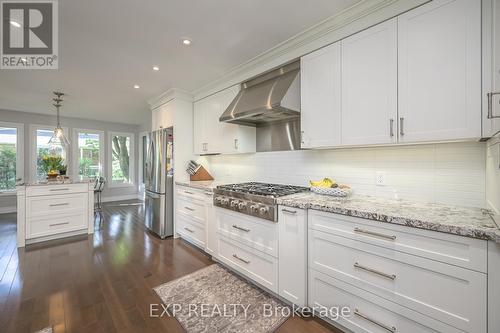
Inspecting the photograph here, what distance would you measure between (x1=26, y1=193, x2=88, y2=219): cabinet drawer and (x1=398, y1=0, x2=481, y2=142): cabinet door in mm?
4655

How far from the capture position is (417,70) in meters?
1.48

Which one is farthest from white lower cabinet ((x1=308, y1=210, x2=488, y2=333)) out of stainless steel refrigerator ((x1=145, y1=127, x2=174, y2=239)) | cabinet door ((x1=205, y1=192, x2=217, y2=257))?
→ stainless steel refrigerator ((x1=145, y1=127, x2=174, y2=239))

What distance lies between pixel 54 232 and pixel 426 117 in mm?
5017

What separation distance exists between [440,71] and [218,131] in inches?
101

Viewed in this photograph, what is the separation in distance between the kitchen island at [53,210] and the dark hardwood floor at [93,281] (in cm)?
20

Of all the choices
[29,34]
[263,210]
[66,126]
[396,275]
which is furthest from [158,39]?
[66,126]

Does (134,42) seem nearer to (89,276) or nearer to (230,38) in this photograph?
(230,38)

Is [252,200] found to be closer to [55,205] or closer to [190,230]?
[190,230]

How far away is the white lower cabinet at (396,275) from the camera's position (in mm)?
1071

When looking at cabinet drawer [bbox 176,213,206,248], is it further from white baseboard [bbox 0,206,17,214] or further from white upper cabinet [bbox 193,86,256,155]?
white baseboard [bbox 0,206,17,214]

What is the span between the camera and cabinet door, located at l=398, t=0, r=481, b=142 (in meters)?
1.29

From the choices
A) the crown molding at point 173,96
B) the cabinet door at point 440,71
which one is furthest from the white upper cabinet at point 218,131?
the cabinet door at point 440,71

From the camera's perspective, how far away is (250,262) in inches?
84.0

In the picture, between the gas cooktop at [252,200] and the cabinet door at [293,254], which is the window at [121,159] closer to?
the gas cooktop at [252,200]
